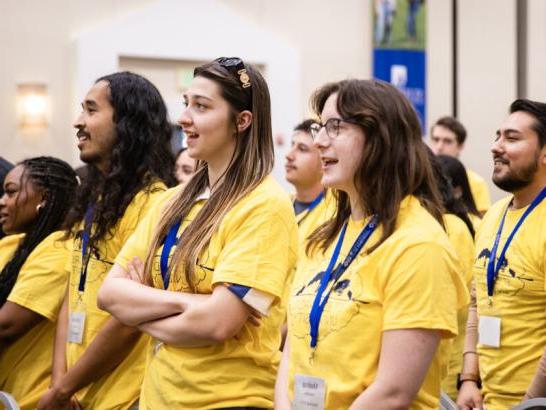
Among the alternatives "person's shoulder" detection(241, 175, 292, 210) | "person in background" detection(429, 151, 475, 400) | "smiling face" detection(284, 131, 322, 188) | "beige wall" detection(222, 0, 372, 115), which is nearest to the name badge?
"person's shoulder" detection(241, 175, 292, 210)

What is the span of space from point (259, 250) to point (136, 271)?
0.38 meters

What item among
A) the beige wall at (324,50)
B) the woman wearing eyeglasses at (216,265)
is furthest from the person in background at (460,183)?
the beige wall at (324,50)

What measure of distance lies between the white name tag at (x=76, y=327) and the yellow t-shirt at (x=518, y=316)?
1.35 metres

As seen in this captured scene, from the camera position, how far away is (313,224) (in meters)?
3.79

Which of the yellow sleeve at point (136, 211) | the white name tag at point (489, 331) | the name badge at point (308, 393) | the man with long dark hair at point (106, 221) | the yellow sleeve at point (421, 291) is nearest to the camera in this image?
the yellow sleeve at point (421, 291)

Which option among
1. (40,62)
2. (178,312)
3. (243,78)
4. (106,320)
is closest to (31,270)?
(106,320)

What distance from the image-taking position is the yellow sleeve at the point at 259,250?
218 centimetres

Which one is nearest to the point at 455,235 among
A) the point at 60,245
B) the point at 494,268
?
the point at 494,268

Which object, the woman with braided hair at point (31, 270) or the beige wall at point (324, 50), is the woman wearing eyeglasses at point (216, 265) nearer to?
the woman with braided hair at point (31, 270)

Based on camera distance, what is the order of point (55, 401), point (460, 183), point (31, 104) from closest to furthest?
point (55, 401) → point (460, 183) → point (31, 104)

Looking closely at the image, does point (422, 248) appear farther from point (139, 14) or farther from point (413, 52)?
point (413, 52)

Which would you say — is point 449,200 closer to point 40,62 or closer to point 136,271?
point 136,271

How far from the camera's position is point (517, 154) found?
321 cm

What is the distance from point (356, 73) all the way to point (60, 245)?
574 cm
